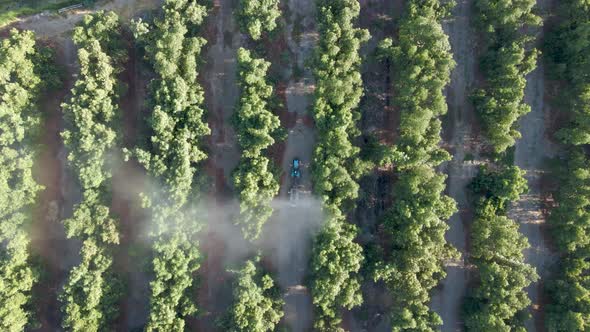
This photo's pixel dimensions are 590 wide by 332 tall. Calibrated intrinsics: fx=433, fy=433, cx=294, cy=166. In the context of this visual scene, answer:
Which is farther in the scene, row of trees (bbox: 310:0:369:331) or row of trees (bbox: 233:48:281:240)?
row of trees (bbox: 233:48:281:240)

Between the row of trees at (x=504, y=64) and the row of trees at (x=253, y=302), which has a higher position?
the row of trees at (x=504, y=64)

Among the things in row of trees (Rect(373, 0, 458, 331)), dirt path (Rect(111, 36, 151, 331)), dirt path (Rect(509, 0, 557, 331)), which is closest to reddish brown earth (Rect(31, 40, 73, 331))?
dirt path (Rect(111, 36, 151, 331))

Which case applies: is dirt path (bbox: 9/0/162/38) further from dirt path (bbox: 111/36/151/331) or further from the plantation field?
dirt path (bbox: 111/36/151/331)

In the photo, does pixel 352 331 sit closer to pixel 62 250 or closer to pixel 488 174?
pixel 488 174

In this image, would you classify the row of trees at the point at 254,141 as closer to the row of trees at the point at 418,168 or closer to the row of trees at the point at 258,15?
the row of trees at the point at 258,15

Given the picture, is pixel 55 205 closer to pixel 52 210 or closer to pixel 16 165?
pixel 52 210

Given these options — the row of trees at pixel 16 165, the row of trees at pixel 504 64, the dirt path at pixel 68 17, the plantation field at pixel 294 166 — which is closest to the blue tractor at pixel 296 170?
the plantation field at pixel 294 166

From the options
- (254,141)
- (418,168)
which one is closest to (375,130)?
(418,168)
